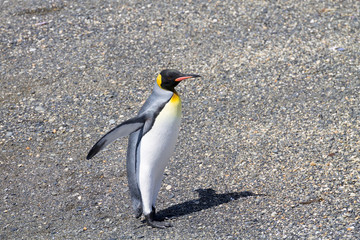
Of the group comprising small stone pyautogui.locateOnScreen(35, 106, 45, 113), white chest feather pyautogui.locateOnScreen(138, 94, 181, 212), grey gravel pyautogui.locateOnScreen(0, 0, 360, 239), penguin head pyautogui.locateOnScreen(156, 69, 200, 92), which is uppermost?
penguin head pyautogui.locateOnScreen(156, 69, 200, 92)

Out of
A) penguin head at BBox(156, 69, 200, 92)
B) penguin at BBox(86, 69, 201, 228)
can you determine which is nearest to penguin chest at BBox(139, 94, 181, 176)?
penguin at BBox(86, 69, 201, 228)

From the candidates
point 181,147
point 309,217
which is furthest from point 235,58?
point 309,217

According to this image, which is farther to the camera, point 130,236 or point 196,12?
point 196,12

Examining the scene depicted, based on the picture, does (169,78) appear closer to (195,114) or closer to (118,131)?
(118,131)

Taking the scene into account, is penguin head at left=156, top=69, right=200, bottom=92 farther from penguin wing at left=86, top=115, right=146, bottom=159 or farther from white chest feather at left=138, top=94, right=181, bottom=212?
penguin wing at left=86, top=115, right=146, bottom=159

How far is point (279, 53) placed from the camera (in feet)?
23.5

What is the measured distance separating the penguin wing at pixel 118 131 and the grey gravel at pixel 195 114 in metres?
0.71

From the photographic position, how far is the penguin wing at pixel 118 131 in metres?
4.27

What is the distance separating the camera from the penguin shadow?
15.4 feet

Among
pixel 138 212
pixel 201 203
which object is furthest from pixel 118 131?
pixel 201 203

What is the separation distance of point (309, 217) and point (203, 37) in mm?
3740

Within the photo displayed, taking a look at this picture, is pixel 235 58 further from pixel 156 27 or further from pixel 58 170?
pixel 58 170

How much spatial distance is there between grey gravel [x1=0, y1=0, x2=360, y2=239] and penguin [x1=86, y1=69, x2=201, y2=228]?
249 millimetres

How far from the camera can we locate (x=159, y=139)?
14.4ft
